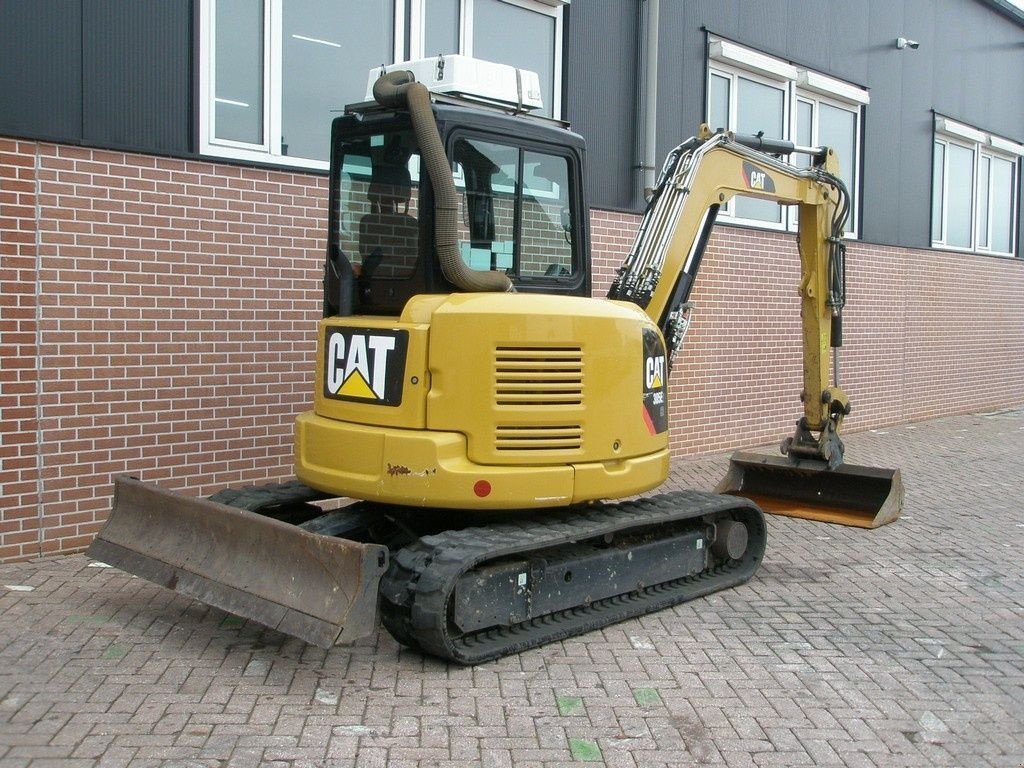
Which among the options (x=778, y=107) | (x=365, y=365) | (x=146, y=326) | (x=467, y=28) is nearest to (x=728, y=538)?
(x=365, y=365)

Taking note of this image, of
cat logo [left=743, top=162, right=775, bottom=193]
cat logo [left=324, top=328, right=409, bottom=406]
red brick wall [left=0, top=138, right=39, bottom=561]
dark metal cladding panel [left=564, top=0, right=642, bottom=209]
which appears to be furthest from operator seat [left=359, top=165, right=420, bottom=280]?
dark metal cladding panel [left=564, top=0, right=642, bottom=209]

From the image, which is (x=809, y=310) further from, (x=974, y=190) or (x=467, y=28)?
(x=974, y=190)

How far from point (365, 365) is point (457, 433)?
624 millimetres

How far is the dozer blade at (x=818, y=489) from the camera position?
8516mm

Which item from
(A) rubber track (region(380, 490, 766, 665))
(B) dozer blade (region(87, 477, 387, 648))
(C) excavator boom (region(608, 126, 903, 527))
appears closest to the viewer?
(B) dozer blade (region(87, 477, 387, 648))

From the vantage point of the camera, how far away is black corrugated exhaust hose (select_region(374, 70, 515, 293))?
Answer: 536cm

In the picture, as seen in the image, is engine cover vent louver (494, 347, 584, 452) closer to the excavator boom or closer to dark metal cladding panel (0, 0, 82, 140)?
the excavator boom

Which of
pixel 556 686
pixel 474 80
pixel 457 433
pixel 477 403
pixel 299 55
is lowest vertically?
pixel 556 686

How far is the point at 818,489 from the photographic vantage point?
347 inches

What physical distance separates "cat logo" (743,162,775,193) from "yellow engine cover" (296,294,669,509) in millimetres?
2245

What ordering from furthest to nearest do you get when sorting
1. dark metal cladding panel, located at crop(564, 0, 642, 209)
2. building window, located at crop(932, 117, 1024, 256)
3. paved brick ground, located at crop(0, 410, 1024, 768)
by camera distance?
building window, located at crop(932, 117, 1024, 256) → dark metal cladding panel, located at crop(564, 0, 642, 209) → paved brick ground, located at crop(0, 410, 1024, 768)

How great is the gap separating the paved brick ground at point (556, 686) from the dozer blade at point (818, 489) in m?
1.38

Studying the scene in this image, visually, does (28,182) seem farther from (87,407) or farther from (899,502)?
(899,502)

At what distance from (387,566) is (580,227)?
7.44 feet
